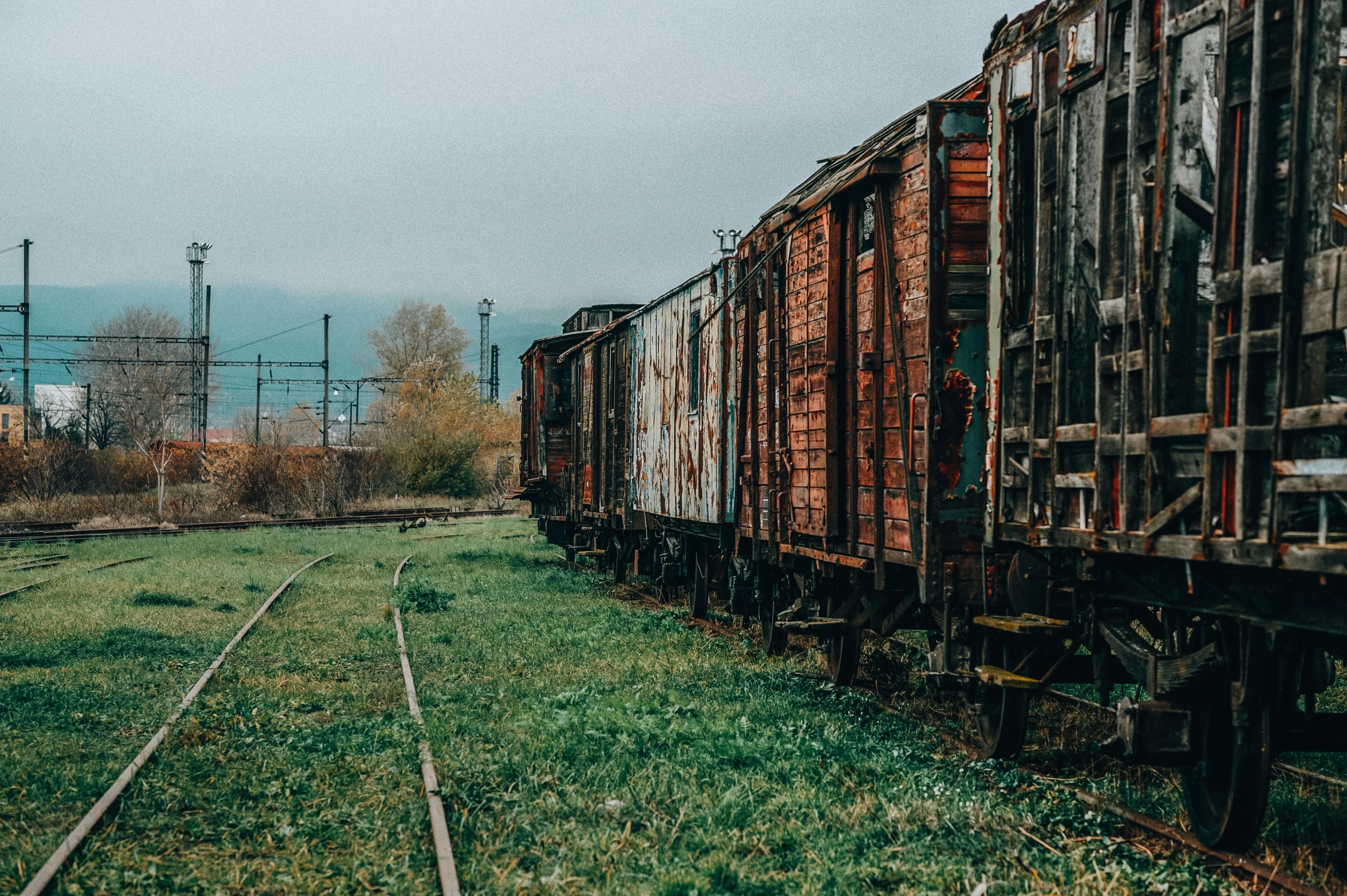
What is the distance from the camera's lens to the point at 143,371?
77.9 metres

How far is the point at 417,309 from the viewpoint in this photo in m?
85.1

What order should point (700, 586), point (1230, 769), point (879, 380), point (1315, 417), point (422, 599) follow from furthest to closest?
point (422, 599)
point (700, 586)
point (879, 380)
point (1230, 769)
point (1315, 417)

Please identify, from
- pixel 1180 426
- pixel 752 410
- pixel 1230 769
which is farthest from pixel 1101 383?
pixel 752 410

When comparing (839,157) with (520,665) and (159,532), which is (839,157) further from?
(159,532)

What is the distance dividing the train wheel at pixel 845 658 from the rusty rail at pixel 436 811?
3.31 m

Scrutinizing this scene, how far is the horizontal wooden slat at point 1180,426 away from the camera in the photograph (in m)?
4.31

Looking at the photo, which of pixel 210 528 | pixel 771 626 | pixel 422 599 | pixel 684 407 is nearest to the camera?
pixel 771 626

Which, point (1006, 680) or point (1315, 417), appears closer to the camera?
point (1315, 417)

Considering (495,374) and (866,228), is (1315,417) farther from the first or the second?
(495,374)

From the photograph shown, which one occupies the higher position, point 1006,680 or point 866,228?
point 866,228

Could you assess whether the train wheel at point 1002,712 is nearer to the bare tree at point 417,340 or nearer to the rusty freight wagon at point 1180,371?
the rusty freight wagon at point 1180,371

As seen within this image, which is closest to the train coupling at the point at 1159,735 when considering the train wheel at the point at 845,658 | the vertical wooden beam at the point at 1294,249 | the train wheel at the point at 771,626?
the vertical wooden beam at the point at 1294,249

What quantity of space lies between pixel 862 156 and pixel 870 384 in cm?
170

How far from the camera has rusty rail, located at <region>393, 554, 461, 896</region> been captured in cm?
477
